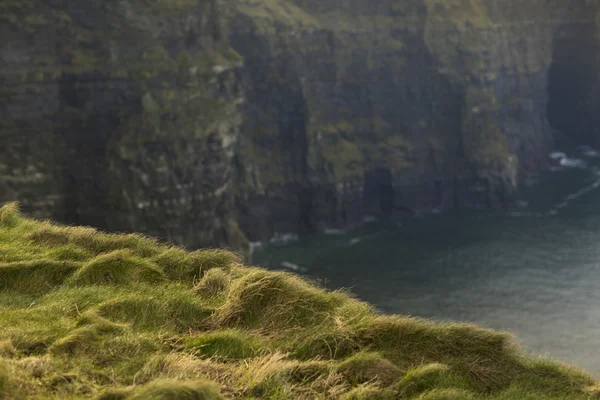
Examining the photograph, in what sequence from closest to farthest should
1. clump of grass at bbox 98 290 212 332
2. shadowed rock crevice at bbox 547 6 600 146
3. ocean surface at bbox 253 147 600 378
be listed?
1. clump of grass at bbox 98 290 212 332
2. ocean surface at bbox 253 147 600 378
3. shadowed rock crevice at bbox 547 6 600 146

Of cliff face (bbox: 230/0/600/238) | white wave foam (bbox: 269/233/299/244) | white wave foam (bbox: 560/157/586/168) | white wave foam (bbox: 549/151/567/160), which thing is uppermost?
cliff face (bbox: 230/0/600/238)

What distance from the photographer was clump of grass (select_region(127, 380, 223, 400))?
9.02m

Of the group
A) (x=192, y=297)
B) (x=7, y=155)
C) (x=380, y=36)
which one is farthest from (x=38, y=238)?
(x=380, y=36)

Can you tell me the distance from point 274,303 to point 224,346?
1656 millimetres

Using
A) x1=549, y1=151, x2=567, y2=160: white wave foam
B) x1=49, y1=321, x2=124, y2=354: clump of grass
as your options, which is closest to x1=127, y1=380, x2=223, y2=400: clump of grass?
x1=49, y1=321, x2=124, y2=354: clump of grass

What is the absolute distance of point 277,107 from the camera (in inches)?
4560

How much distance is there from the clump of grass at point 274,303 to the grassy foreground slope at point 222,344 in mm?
21

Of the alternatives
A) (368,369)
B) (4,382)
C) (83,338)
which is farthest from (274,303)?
(4,382)

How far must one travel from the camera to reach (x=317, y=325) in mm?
12461

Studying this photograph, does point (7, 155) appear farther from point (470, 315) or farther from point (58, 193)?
point (470, 315)

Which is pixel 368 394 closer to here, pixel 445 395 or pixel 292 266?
pixel 445 395

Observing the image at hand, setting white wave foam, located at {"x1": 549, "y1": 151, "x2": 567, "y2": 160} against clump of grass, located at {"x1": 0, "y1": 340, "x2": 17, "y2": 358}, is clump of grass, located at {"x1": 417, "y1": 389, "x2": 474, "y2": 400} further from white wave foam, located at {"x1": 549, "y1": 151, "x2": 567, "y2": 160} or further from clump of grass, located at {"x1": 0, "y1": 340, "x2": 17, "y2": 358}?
white wave foam, located at {"x1": 549, "y1": 151, "x2": 567, "y2": 160}

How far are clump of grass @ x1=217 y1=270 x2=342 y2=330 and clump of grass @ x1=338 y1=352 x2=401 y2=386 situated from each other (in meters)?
1.56

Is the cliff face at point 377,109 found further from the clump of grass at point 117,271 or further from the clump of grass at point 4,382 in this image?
the clump of grass at point 4,382
